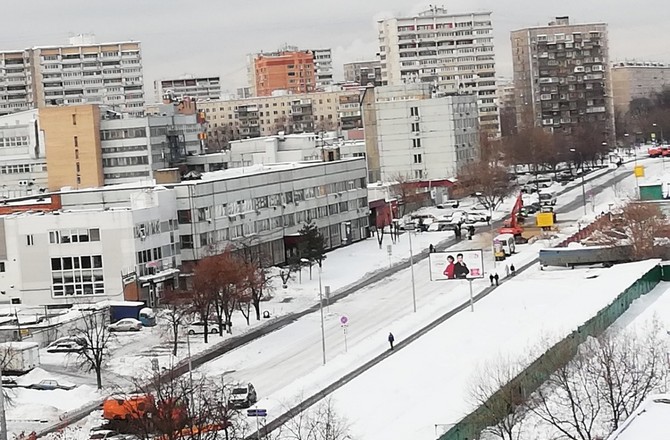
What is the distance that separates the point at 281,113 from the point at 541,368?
338 ft

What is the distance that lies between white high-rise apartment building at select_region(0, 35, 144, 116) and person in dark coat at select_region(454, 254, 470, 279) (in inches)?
3287

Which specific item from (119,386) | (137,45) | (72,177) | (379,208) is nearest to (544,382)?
(119,386)

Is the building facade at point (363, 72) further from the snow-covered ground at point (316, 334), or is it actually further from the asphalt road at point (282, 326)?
the snow-covered ground at point (316, 334)

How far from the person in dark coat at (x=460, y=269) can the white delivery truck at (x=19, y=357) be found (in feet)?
43.2

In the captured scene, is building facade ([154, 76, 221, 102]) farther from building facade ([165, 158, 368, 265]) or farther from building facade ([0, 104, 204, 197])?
building facade ([165, 158, 368, 265])

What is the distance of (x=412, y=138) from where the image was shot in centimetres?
7706

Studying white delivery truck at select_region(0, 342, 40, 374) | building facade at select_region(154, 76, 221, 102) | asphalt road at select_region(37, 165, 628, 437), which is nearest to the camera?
asphalt road at select_region(37, 165, 628, 437)

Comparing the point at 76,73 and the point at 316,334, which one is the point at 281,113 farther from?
the point at 316,334

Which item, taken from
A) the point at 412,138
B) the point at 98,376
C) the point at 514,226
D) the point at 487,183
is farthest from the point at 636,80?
the point at 98,376

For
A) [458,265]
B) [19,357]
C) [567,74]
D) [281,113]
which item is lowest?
[19,357]

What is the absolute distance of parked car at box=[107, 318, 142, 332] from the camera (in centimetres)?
3794

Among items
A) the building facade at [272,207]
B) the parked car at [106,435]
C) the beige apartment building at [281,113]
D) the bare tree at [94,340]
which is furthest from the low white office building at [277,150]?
the beige apartment building at [281,113]

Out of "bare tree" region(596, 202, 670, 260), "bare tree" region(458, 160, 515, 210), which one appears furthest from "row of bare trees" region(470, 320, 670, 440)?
"bare tree" region(458, 160, 515, 210)

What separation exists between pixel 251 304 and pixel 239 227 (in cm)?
880
